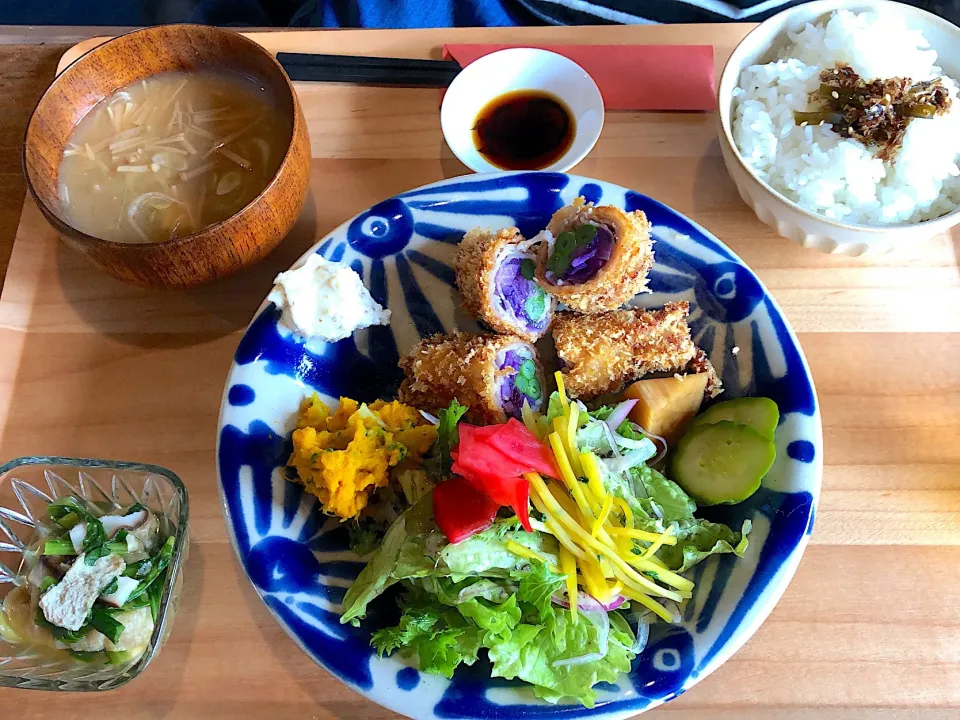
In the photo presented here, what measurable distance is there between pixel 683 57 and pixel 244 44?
3.34 feet

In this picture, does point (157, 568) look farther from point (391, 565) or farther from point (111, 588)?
point (391, 565)

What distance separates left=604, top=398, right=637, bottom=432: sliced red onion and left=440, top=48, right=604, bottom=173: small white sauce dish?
61 centimetres

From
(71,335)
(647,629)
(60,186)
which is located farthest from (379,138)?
(647,629)

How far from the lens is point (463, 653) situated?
1.09m

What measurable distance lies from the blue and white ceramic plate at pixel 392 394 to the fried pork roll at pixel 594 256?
0.17ft

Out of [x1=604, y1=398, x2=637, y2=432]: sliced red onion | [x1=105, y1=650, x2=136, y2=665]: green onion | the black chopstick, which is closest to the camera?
[x1=105, y1=650, x2=136, y2=665]: green onion

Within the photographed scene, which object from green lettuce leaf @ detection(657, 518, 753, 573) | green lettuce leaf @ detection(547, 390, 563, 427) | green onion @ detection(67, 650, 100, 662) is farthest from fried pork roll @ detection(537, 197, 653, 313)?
green onion @ detection(67, 650, 100, 662)

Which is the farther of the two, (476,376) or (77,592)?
(476,376)

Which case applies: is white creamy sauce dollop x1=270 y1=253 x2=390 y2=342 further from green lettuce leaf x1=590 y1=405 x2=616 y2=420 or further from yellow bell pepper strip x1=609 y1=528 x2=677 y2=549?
yellow bell pepper strip x1=609 y1=528 x2=677 y2=549

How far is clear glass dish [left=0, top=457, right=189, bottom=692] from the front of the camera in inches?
45.4


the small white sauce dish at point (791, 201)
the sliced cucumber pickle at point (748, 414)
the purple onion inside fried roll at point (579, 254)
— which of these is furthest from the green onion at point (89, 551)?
the small white sauce dish at point (791, 201)

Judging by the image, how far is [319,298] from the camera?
1313mm

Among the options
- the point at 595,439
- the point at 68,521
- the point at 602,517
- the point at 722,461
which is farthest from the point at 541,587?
the point at 68,521

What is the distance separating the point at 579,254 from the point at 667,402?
335mm
